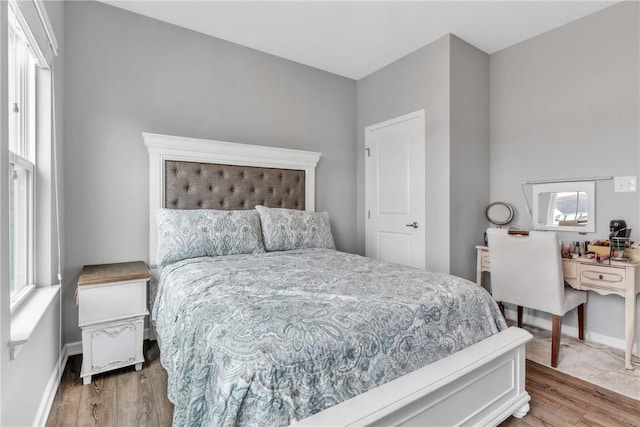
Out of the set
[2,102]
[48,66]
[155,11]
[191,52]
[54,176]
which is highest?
[155,11]

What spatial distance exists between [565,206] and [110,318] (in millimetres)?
3551

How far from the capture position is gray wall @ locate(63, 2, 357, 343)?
7.69ft

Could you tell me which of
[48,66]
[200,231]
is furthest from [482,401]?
[48,66]

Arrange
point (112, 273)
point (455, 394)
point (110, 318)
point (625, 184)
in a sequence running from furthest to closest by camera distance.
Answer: point (625, 184) < point (112, 273) < point (110, 318) < point (455, 394)

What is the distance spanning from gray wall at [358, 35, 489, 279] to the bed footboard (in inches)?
52.3

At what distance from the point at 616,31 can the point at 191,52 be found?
340 centimetres

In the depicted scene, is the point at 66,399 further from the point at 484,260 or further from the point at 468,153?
the point at 468,153

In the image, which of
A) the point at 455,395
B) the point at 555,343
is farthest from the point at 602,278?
the point at 455,395

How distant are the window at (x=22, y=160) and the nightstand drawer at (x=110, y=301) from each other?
287 mm

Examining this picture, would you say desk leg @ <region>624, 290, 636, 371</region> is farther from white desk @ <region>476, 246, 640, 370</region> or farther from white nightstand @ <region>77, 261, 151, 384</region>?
white nightstand @ <region>77, 261, 151, 384</region>

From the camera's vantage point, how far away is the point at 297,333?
1067 millimetres

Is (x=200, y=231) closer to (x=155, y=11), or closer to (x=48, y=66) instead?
(x=48, y=66)

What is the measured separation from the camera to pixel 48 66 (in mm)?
1811

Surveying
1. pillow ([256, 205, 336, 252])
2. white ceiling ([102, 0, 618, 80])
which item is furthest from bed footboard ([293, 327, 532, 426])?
white ceiling ([102, 0, 618, 80])
